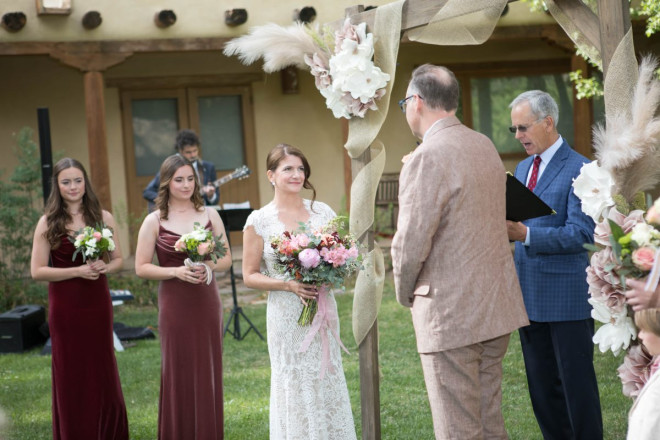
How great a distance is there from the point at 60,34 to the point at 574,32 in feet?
33.0

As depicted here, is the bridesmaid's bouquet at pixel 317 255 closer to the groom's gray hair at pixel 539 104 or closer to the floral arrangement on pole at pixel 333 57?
the floral arrangement on pole at pixel 333 57

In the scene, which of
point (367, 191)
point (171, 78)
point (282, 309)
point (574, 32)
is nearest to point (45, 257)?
point (282, 309)

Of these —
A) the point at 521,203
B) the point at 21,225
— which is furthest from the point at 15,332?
the point at 521,203

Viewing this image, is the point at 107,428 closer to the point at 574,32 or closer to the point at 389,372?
the point at 389,372

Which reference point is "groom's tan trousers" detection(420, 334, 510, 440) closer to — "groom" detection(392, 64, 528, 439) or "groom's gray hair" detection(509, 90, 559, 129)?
"groom" detection(392, 64, 528, 439)

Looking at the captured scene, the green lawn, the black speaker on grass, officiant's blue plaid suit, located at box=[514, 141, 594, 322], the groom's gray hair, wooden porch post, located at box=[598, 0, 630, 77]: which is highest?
wooden porch post, located at box=[598, 0, 630, 77]

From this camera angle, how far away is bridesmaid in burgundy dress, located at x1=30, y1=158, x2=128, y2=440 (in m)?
5.66

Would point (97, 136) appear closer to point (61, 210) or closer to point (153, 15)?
point (153, 15)

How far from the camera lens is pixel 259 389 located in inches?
291

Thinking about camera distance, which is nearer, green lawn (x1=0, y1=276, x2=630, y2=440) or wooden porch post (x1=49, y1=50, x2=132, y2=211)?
green lawn (x1=0, y1=276, x2=630, y2=440)

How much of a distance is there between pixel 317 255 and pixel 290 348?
705mm

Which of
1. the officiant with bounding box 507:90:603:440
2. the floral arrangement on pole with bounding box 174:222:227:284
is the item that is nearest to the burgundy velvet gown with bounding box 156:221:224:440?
the floral arrangement on pole with bounding box 174:222:227:284

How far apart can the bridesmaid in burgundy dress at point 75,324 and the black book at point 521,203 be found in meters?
2.93

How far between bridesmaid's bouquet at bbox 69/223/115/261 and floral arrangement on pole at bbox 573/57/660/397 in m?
3.31
